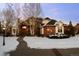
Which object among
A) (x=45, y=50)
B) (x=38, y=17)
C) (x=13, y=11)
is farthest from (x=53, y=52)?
(x=13, y=11)

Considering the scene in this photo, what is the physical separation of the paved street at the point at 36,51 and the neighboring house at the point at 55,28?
0.12 meters

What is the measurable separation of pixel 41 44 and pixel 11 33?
22 centimetres

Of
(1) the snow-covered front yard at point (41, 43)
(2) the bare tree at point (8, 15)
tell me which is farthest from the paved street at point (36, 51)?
(2) the bare tree at point (8, 15)

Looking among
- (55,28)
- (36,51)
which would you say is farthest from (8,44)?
(55,28)

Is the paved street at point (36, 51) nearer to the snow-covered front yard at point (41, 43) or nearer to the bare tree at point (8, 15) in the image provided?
the snow-covered front yard at point (41, 43)

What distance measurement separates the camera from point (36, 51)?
122 centimetres

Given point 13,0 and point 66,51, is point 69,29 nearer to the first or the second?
point 66,51

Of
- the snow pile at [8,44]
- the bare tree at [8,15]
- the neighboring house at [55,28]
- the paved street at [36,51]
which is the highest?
the bare tree at [8,15]

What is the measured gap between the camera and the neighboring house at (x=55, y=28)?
121 centimetres

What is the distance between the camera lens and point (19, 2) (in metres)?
1.24

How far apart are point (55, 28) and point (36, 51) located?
206mm

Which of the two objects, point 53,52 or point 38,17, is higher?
point 38,17

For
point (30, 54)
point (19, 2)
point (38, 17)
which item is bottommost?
point (30, 54)

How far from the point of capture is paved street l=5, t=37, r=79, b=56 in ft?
4.00
